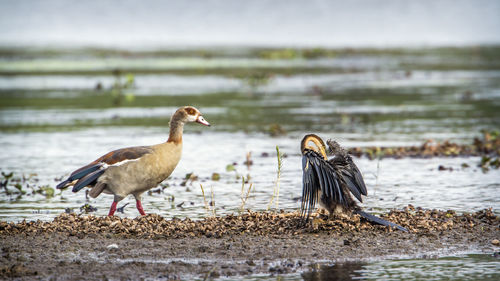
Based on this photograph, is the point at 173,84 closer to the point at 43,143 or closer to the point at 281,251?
the point at 43,143

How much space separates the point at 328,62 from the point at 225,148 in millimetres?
40475

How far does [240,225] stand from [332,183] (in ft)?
4.17

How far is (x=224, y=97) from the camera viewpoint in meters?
33.1

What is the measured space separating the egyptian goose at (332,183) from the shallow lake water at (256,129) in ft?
4.06

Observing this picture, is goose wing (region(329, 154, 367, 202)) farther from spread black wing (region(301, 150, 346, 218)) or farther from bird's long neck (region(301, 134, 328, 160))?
bird's long neck (region(301, 134, 328, 160))

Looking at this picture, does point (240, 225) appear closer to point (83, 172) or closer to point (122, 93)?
point (83, 172)

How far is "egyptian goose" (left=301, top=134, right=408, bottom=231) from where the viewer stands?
1022cm

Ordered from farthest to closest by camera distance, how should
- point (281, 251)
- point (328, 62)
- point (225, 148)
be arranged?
point (328, 62), point (225, 148), point (281, 251)

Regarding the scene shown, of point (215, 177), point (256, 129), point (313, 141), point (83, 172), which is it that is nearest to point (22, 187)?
point (215, 177)

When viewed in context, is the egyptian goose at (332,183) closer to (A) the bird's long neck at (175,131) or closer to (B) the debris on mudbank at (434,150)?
(A) the bird's long neck at (175,131)

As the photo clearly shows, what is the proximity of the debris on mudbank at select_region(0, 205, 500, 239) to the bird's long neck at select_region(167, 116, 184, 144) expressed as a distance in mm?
1136

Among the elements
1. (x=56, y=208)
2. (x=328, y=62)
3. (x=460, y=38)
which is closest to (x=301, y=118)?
(x=56, y=208)

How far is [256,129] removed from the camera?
23.0 meters

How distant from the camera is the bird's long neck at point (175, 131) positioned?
1148cm
